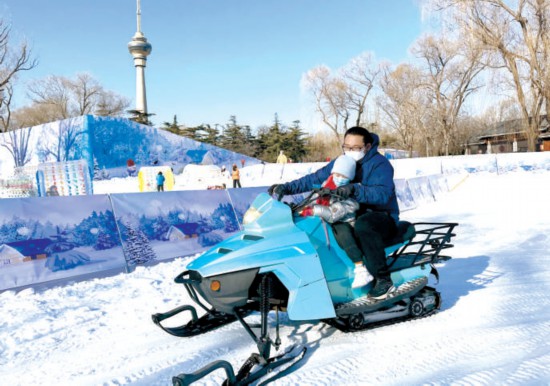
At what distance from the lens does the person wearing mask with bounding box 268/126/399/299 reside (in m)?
3.39

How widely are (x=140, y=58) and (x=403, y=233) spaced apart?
7055 cm

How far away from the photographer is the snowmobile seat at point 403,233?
12.4 feet

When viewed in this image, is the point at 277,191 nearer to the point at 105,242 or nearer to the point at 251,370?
the point at 251,370

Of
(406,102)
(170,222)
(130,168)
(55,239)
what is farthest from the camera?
(406,102)

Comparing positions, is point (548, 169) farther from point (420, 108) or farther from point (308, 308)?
point (420, 108)

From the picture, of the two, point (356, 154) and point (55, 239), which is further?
point (55, 239)

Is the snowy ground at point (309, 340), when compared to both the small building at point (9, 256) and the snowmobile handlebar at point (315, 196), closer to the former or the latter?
the small building at point (9, 256)

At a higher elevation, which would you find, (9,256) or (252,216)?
(252,216)

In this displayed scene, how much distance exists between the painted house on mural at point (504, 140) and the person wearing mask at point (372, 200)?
4116 cm

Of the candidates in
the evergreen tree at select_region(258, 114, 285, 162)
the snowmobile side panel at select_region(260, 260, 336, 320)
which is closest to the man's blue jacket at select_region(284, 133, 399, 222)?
the snowmobile side panel at select_region(260, 260, 336, 320)

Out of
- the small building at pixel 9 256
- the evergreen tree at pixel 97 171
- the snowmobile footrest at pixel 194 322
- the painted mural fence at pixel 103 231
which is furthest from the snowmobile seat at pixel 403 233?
the evergreen tree at pixel 97 171

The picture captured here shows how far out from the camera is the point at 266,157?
61.5 m

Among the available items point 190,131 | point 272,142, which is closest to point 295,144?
point 272,142

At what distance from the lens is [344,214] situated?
3.34m
